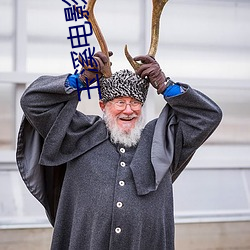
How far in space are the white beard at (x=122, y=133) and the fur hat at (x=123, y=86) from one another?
0.27ft

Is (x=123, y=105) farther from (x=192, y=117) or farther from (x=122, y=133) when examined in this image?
(x=192, y=117)

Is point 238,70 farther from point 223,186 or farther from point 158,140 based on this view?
point 158,140

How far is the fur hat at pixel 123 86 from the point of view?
2.20 meters

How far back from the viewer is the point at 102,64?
7.15ft

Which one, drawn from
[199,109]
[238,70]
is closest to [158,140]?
[199,109]

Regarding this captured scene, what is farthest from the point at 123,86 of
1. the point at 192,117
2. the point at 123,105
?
the point at 192,117

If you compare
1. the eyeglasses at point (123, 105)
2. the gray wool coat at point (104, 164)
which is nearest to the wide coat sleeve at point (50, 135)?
the gray wool coat at point (104, 164)

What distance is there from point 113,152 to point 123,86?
0.26 metres

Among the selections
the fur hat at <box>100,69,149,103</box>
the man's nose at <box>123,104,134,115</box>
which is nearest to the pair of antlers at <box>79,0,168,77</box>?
the fur hat at <box>100,69,149,103</box>

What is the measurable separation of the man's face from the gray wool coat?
75 mm

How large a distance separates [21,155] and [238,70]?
2.38m

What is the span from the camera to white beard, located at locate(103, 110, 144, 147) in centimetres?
223

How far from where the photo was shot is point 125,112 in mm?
2211

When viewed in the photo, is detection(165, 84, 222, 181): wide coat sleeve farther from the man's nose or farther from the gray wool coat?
the man's nose
